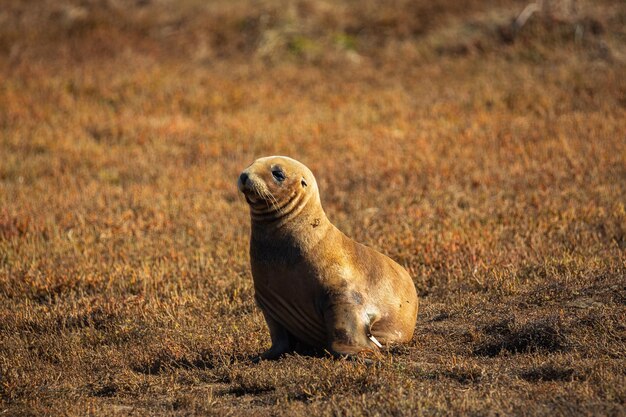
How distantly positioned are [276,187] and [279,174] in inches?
4.8

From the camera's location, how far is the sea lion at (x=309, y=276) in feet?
23.8

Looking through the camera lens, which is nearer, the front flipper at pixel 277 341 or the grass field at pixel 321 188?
the grass field at pixel 321 188

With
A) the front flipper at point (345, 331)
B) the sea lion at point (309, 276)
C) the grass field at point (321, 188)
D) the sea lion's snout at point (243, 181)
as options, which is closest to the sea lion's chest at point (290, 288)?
the sea lion at point (309, 276)

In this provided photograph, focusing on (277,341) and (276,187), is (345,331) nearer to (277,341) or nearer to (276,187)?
(277,341)

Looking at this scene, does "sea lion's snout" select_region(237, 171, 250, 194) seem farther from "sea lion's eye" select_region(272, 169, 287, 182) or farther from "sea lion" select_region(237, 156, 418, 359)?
"sea lion's eye" select_region(272, 169, 287, 182)

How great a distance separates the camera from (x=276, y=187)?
7418 mm

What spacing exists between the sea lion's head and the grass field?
1.25 m

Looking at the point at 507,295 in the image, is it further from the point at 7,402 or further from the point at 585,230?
the point at 7,402

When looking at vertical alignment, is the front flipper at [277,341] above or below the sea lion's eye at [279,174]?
below

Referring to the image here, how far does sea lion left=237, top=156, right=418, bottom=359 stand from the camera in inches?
286

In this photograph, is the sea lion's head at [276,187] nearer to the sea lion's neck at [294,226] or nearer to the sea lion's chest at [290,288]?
the sea lion's neck at [294,226]

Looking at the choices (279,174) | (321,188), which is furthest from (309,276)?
(321,188)

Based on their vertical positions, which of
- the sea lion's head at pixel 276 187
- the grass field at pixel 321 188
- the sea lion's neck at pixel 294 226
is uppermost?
the sea lion's head at pixel 276 187

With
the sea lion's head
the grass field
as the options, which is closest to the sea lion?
the sea lion's head
